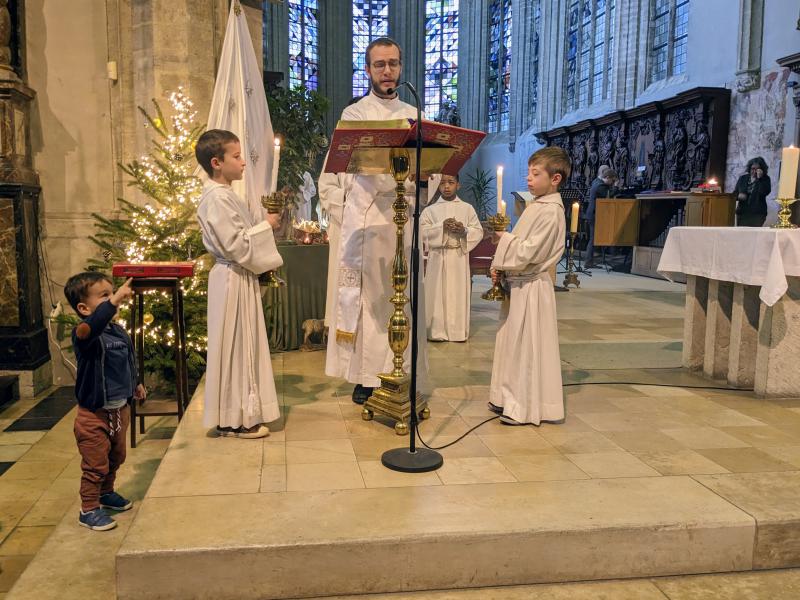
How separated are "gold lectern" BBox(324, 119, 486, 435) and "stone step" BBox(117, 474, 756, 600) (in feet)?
3.29

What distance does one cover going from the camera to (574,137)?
19.3m

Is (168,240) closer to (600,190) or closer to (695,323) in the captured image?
(695,323)

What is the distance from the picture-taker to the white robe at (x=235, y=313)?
3.51 metres

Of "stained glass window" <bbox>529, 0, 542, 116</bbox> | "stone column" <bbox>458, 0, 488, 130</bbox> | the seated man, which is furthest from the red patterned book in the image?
"stone column" <bbox>458, 0, 488, 130</bbox>

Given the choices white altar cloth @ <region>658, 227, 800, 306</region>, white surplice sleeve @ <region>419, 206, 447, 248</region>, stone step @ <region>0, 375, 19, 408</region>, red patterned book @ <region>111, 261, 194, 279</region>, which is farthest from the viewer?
white surplice sleeve @ <region>419, 206, 447, 248</region>

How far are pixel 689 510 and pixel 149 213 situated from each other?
4465mm

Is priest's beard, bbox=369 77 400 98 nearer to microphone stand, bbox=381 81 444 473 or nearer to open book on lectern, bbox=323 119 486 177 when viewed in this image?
open book on lectern, bbox=323 119 486 177

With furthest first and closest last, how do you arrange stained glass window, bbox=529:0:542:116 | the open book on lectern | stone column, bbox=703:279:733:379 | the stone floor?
stained glass window, bbox=529:0:542:116 < stone column, bbox=703:279:733:379 < the open book on lectern < the stone floor

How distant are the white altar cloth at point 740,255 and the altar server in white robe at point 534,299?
146cm

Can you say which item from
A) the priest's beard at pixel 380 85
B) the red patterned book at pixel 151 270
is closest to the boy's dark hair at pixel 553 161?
the priest's beard at pixel 380 85

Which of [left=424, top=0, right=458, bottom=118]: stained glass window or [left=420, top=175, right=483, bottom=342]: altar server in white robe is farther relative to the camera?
[left=424, top=0, right=458, bottom=118]: stained glass window

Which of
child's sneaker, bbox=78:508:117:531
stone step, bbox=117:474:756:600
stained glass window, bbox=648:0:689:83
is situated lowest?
child's sneaker, bbox=78:508:117:531

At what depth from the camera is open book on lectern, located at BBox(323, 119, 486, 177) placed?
3424mm

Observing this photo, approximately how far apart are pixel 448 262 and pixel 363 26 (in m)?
21.8
